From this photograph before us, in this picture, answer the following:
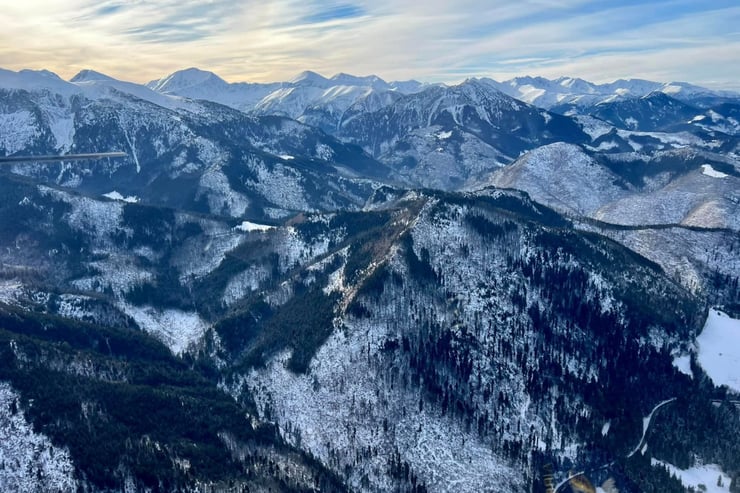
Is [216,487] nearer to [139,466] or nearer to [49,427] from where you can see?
[139,466]

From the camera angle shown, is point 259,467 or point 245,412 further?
point 245,412

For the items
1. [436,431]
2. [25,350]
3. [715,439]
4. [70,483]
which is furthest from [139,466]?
[715,439]

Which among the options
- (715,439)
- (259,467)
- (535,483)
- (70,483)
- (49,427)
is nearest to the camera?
(70,483)

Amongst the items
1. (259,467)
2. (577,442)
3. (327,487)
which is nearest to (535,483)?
(577,442)

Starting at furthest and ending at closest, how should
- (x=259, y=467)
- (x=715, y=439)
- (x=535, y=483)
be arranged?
(x=715, y=439), (x=535, y=483), (x=259, y=467)

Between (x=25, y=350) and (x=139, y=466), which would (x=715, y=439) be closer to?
(x=139, y=466)

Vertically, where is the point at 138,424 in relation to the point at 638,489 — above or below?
above

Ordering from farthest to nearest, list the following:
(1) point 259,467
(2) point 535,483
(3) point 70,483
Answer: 1. (2) point 535,483
2. (1) point 259,467
3. (3) point 70,483

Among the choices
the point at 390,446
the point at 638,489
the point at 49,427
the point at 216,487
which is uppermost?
the point at 49,427

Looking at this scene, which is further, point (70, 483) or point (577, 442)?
point (577, 442)
